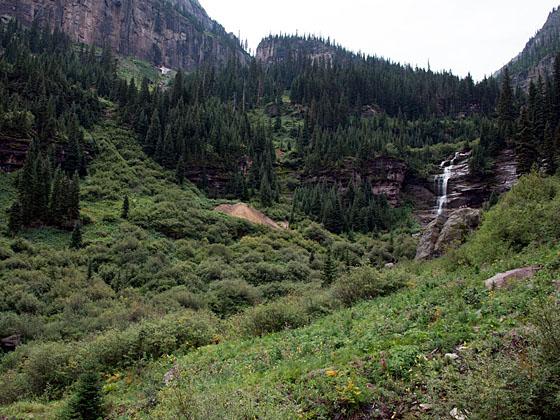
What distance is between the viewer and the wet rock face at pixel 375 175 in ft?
301

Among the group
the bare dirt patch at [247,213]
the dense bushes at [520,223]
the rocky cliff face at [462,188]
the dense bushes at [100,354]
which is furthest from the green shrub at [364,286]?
the rocky cliff face at [462,188]

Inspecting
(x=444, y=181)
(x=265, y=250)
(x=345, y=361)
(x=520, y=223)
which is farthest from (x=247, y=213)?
(x=345, y=361)

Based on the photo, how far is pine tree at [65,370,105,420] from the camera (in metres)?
12.4

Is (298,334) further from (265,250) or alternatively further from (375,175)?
(375,175)

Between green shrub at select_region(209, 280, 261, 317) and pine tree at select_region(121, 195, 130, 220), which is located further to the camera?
pine tree at select_region(121, 195, 130, 220)

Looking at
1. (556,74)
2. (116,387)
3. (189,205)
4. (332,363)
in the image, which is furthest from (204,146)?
(332,363)

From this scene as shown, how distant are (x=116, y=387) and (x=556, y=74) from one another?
84.4 meters

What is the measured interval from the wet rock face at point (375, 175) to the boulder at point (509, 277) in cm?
7789

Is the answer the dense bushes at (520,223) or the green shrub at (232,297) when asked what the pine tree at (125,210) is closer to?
the green shrub at (232,297)

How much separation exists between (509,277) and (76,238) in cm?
4454

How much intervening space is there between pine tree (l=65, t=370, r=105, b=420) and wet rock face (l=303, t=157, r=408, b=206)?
8213 centimetres

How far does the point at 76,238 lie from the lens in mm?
46750

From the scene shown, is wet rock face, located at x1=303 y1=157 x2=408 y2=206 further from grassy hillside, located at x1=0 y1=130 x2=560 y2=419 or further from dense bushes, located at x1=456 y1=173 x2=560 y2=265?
dense bushes, located at x1=456 y1=173 x2=560 y2=265

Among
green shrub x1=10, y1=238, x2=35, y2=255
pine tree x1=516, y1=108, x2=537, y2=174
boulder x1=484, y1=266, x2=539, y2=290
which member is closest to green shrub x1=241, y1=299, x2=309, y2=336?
boulder x1=484, y1=266, x2=539, y2=290
